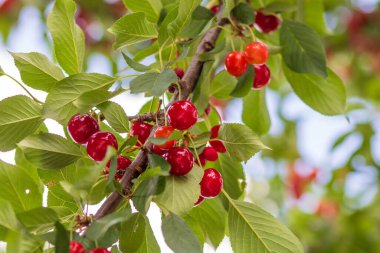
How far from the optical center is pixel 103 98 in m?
0.82

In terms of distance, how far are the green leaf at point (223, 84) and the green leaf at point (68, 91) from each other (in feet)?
1.11

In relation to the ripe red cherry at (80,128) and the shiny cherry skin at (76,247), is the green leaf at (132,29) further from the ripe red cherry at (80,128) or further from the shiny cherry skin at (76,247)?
the shiny cherry skin at (76,247)

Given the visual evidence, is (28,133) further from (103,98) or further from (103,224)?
(103,224)

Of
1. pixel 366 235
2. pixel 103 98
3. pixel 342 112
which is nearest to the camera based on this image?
pixel 103 98

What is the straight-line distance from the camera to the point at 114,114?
0.84 m

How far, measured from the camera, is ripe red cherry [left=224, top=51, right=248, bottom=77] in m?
1.00

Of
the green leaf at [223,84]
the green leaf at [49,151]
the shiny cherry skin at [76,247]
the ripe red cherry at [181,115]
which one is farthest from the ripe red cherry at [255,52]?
the shiny cherry skin at [76,247]

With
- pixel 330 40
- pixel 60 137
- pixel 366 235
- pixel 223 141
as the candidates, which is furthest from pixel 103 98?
pixel 330 40

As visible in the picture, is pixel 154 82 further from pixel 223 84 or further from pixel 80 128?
pixel 223 84

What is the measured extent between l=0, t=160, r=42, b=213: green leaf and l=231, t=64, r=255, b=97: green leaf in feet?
1.29

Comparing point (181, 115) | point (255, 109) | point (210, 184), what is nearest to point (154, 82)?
point (181, 115)

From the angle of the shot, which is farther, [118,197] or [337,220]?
[337,220]

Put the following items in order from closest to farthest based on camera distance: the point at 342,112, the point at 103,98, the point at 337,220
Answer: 1. the point at 103,98
2. the point at 342,112
3. the point at 337,220

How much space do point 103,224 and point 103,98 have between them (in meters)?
0.22
